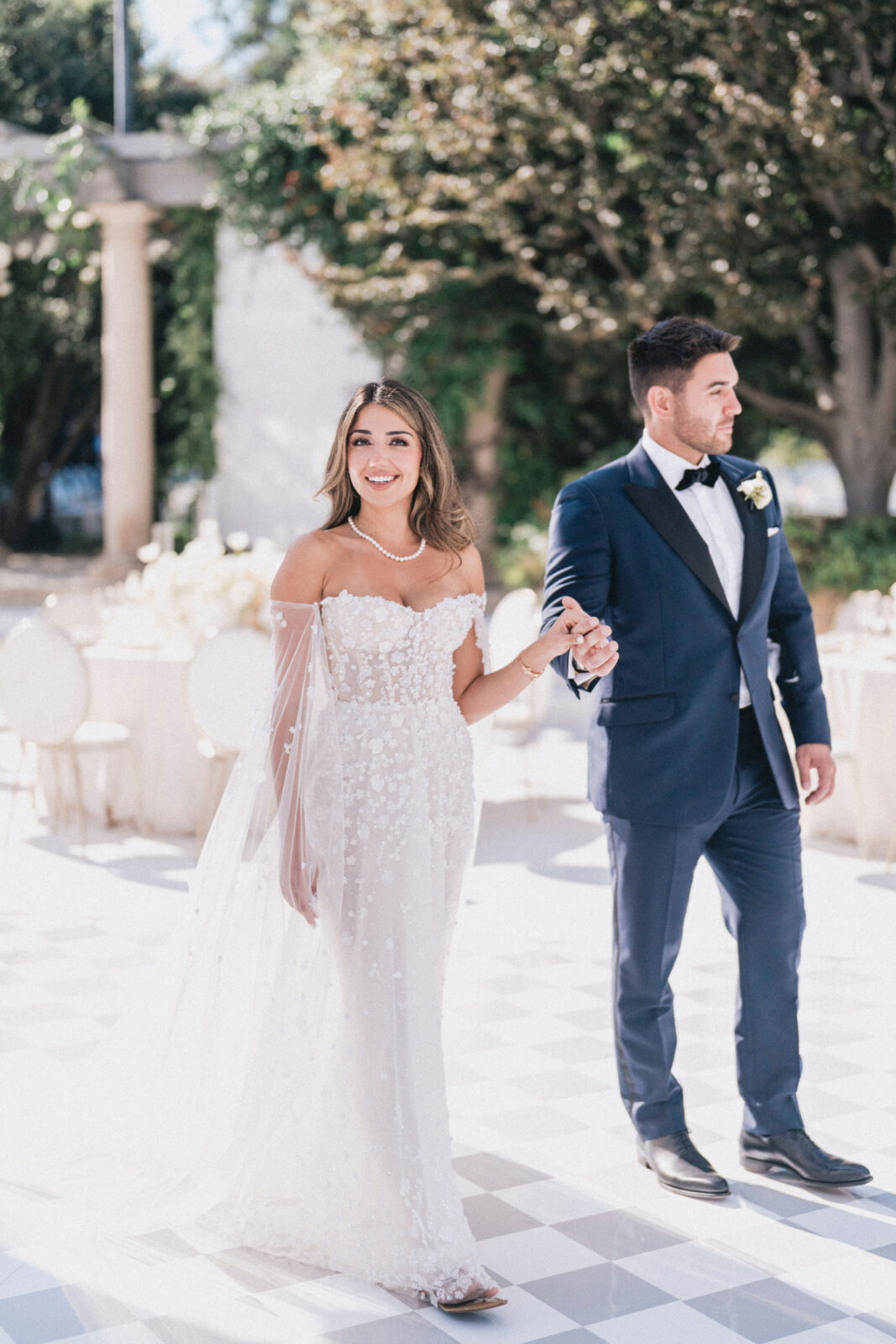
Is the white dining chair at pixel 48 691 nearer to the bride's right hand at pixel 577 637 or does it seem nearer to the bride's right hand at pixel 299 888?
the bride's right hand at pixel 299 888

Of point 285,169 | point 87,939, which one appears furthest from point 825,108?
point 87,939

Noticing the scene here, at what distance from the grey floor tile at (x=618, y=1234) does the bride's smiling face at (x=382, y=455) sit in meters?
1.51

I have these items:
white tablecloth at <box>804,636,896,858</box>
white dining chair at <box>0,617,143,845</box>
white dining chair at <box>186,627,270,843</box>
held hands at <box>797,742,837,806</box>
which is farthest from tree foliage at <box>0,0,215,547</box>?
held hands at <box>797,742,837,806</box>

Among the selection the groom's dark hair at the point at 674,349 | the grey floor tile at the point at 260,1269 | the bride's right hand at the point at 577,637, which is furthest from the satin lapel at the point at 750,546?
the grey floor tile at the point at 260,1269

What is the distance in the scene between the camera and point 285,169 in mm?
15180

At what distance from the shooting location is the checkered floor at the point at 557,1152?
2.70m

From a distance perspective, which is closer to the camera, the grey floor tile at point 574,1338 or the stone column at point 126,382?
the grey floor tile at point 574,1338

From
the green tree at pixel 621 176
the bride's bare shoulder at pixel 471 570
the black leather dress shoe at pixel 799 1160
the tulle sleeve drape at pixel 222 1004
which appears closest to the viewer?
the tulle sleeve drape at pixel 222 1004

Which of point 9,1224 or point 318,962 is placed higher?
point 318,962

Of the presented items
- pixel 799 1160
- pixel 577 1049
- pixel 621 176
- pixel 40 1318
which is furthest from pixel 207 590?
pixel 621 176

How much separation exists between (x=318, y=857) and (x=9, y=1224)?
3.24ft

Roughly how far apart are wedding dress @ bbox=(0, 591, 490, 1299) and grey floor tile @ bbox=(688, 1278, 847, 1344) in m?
0.42

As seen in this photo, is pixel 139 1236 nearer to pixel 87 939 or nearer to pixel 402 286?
pixel 87 939

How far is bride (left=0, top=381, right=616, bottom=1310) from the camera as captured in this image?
2.85 metres
